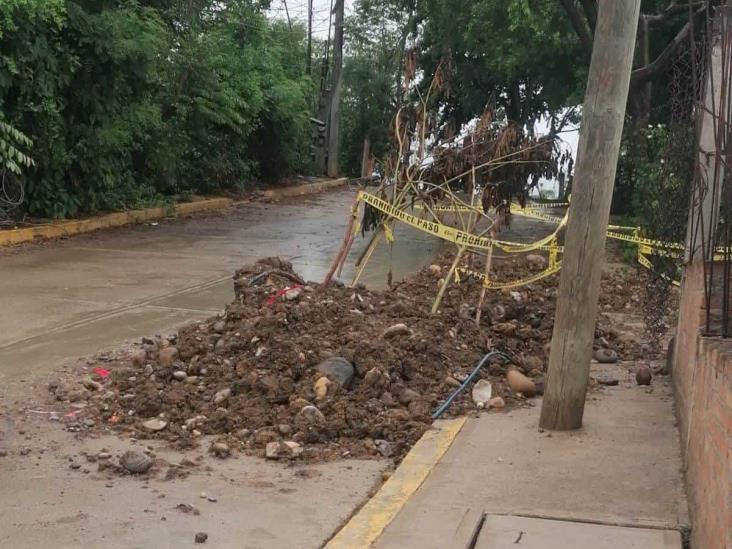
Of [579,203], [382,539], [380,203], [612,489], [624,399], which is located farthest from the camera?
[380,203]

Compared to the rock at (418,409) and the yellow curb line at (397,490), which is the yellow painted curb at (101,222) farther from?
the yellow curb line at (397,490)

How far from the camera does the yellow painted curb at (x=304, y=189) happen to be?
2625cm

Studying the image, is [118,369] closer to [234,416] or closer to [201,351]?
[201,351]

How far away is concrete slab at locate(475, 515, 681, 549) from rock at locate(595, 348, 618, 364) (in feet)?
12.5

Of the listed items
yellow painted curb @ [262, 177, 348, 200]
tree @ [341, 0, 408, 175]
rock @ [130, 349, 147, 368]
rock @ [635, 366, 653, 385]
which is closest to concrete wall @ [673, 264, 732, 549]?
A: rock @ [635, 366, 653, 385]

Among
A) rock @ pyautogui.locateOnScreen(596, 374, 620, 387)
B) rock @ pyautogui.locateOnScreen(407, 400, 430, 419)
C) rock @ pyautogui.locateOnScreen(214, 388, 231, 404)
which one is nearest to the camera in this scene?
rock @ pyautogui.locateOnScreen(407, 400, 430, 419)

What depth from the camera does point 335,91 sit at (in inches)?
1328

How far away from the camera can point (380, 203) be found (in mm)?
8617

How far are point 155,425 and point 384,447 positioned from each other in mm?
1500

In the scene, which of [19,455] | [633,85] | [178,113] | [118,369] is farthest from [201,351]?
[178,113]

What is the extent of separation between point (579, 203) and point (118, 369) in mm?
3888

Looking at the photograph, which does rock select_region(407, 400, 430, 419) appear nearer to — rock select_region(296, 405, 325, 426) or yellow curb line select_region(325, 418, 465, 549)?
yellow curb line select_region(325, 418, 465, 549)

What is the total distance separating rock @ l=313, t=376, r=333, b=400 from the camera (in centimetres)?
627

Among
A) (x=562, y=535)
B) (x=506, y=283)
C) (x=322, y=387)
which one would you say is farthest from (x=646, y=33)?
(x=562, y=535)
